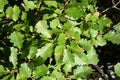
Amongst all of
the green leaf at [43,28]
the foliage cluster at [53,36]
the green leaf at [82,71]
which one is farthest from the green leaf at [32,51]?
the green leaf at [82,71]

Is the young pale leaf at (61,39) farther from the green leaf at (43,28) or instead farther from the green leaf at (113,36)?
the green leaf at (113,36)

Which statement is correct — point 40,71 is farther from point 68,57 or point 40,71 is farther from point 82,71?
point 82,71

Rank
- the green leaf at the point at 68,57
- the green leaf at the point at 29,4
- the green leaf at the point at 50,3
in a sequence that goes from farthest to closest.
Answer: the green leaf at the point at 29,4, the green leaf at the point at 50,3, the green leaf at the point at 68,57

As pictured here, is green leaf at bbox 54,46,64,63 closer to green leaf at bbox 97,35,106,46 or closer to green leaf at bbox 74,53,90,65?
green leaf at bbox 74,53,90,65

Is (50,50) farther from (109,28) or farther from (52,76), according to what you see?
(109,28)

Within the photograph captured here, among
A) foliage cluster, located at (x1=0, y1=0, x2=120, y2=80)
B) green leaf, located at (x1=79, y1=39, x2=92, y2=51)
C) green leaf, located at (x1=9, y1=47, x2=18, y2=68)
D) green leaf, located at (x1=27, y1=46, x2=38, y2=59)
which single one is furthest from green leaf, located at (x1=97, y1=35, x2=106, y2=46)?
green leaf, located at (x1=9, y1=47, x2=18, y2=68)

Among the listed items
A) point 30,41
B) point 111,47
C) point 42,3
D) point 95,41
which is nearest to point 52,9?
point 42,3
